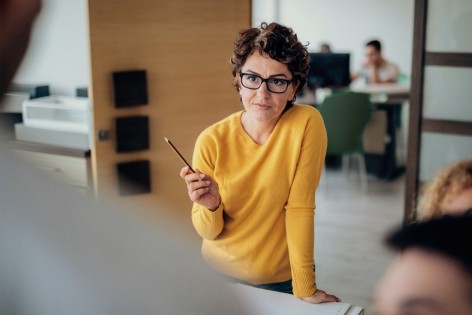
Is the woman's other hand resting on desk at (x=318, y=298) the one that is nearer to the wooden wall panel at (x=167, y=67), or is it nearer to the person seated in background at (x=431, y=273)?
the person seated in background at (x=431, y=273)

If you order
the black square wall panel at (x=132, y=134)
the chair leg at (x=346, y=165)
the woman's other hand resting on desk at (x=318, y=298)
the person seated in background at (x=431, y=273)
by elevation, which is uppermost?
A: the person seated in background at (x=431, y=273)

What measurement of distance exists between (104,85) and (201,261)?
3.06 meters

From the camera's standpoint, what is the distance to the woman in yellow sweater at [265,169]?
168cm

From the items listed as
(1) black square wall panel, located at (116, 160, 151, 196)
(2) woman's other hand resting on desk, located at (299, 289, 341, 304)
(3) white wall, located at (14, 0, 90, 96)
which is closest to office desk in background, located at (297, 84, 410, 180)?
(3) white wall, located at (14, 0, 90, 96)

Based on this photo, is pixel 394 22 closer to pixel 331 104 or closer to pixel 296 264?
pixel 331 104

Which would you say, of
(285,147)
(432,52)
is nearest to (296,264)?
(285,147)

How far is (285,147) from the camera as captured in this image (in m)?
1.71

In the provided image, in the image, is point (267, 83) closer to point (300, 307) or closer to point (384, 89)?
point (300, 307)

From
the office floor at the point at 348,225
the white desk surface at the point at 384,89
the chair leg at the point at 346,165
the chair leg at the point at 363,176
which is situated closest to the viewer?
the office floor at the point at 348,225

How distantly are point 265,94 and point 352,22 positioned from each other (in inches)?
304

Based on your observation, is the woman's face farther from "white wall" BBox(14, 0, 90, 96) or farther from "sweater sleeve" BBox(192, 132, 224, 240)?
"white wall" BBox(14, 0, 90, 96)

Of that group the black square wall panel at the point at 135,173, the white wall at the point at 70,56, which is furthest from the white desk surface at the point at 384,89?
the black square wall panel at the point at 135,173

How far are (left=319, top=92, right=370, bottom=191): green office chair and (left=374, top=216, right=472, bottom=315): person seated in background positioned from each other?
5625mm

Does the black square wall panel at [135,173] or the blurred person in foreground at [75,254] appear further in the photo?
the black square wall panel at [135,173]
